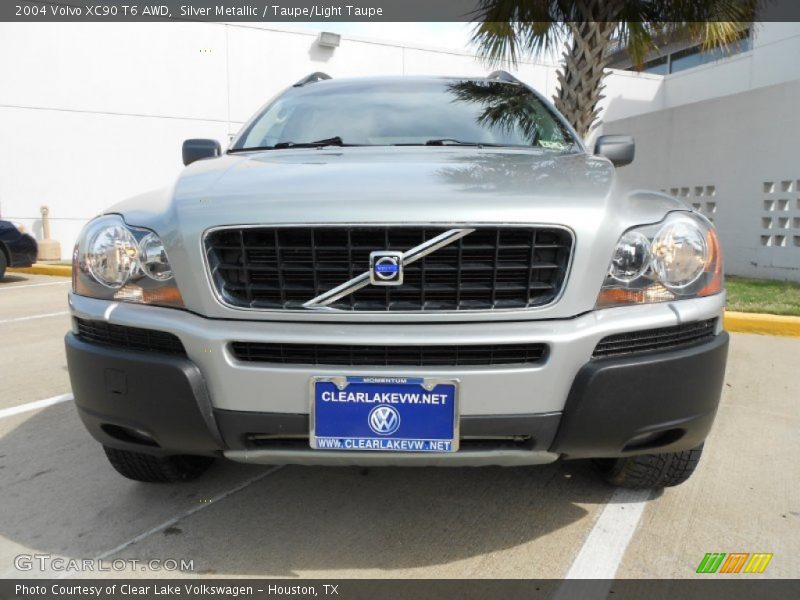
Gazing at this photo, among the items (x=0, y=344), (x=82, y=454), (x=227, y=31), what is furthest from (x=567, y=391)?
(x=227, y=31)

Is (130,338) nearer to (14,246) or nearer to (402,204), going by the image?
(402,204)

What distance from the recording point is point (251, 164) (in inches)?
86.5

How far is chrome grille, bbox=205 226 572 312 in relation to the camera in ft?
5.53

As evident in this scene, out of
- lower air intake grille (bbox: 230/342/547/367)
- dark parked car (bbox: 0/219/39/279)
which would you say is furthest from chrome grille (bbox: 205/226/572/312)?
dark parked car (bbox: 0/219/39/279)

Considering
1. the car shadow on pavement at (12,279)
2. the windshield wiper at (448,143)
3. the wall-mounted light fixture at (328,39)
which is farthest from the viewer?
the wall-mounted light fixture at (328,39)

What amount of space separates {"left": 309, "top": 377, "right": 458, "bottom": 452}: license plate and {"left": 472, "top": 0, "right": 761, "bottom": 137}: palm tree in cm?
700

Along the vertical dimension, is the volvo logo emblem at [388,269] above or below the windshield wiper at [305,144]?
below

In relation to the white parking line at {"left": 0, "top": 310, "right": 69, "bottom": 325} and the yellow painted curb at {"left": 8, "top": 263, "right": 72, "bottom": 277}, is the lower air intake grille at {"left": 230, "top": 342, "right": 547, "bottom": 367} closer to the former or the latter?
the white parking line at {"left": 0, "top": 310, "right": 69, "bottom": 325}

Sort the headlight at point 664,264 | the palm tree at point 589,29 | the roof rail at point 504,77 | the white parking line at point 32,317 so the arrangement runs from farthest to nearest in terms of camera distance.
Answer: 1. the palm tree at point 589,29
2. the white parking line at point 32,317
3. the roof rail at point 504,77
4. the headlight at point 664,264

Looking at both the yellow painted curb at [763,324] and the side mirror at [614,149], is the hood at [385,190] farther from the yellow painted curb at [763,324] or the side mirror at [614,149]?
the yellow painted curb at [763,324]

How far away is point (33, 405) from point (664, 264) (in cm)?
327

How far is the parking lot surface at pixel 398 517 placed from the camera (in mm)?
1892

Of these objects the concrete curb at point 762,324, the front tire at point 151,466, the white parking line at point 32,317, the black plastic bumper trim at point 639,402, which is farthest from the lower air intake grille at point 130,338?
the concrete curb at point 762,324

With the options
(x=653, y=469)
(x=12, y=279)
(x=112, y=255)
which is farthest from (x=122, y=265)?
(x=12, y=279)
